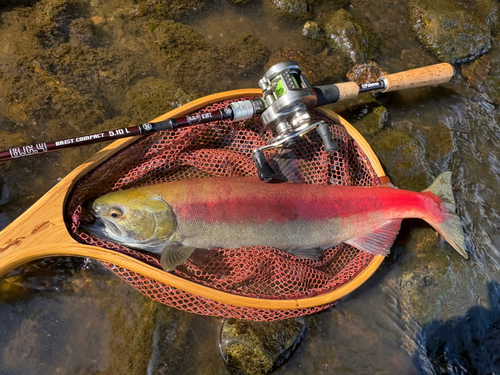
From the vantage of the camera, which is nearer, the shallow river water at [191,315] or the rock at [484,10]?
the shallow river water at [191,315]

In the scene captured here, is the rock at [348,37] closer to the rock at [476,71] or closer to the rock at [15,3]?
the rock at [476,71]

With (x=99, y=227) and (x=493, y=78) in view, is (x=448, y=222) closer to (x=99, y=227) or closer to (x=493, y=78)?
(x=493, y=78)

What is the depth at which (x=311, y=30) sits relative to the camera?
17.3ft

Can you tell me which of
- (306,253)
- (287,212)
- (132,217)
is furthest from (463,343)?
(132,217)

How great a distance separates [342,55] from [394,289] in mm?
3352

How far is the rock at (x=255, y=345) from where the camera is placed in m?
3.49

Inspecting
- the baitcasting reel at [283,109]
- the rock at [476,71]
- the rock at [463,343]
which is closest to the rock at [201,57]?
the baitcasting reel at [283,109]

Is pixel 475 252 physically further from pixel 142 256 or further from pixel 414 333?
pixel 142 256

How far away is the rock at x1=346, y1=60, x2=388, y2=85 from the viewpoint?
5047 mm

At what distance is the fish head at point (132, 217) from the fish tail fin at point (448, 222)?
9.35 feet

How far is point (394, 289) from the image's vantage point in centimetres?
417

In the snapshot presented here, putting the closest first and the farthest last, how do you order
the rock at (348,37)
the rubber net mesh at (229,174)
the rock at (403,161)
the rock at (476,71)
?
1. the rubber net mesh at (229,174)
2. the rock at (403,161)
3. the rock at (348,37)
4. the rock at (476,71)

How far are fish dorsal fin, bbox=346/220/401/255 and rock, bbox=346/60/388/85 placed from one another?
2305 mm

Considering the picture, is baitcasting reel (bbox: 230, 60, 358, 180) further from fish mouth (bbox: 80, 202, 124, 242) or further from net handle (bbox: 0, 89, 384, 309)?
fish mouth (bbox: 80, 202, 124, 242)
